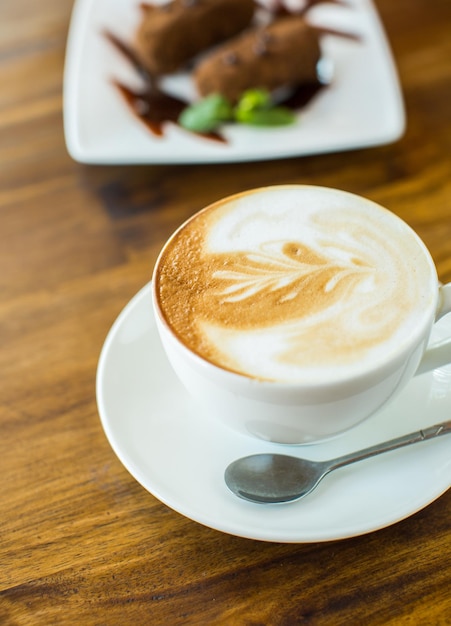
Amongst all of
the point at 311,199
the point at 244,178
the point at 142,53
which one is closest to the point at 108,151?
the point at 244,178

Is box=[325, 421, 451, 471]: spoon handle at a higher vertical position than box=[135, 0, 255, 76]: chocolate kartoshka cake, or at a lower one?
lower

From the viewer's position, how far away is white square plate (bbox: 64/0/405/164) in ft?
4.10

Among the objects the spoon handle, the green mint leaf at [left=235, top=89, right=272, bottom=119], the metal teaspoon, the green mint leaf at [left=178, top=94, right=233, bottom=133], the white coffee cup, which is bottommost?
the spoon handle

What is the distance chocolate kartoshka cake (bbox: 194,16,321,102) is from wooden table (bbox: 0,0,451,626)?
8.1 inches

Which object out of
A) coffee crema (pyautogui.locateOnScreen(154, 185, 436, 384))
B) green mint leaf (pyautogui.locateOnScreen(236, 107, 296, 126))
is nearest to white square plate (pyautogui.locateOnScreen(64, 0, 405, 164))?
green mint leaf (pyautogui.locateOnScreen(236, 107, 296, 126))

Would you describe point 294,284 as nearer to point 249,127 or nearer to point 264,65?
point 249,127

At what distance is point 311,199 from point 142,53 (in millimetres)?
916

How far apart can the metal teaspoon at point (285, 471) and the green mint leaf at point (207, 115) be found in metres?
0.77

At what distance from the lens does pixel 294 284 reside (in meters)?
0.75

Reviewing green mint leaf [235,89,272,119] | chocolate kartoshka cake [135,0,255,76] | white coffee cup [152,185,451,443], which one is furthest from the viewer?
chocolate kartoshka cake [135,0,255,76]

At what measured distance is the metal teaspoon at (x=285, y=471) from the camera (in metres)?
0.71

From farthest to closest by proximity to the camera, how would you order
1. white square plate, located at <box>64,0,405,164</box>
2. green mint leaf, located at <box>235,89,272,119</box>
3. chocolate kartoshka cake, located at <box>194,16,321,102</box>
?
chocolate kartoshka cake, located at <box>194,16,321,102</box>, green mint leaf, located at <box>235,89,272,119</box>, white square plate, located at <box>64,0,405,164</box>

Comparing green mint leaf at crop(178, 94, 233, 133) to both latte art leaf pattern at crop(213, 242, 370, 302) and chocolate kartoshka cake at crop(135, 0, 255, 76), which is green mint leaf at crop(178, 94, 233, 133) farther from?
latte art leaf pattern at crop(213, 242, 370, 302)

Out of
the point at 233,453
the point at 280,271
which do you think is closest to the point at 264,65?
the point at 280,271
